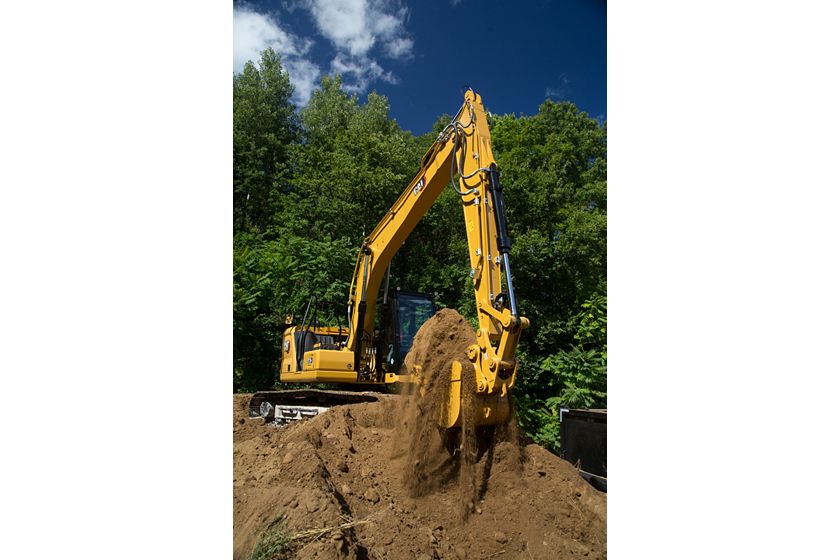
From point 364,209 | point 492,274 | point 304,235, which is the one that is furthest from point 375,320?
point 492,274

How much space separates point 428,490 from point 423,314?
3.20m

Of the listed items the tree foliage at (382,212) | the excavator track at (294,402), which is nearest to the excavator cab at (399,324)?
the excavator track at (294,402)

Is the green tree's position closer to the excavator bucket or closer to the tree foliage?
the tree foliage

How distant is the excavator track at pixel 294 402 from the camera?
6337 millimetres

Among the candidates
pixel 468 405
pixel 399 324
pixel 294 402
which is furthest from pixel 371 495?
pixel 294 402

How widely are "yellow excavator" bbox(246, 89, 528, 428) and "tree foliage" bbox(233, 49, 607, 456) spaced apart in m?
0.31

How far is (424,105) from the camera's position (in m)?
A: 4.19

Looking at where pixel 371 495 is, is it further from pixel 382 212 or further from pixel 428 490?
pixel 382 212

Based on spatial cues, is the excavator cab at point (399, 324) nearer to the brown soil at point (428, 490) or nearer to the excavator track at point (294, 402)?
the excavator track at point (294, 402)

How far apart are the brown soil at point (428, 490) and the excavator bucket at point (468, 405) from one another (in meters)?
0.06

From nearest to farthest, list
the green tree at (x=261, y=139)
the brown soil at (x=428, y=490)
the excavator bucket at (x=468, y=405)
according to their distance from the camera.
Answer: the brown soil at (x=428, y=490) → the green tree at (x=261, y=139) → the excavator bucket at (x=468, y=405)

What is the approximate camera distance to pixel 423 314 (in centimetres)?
691

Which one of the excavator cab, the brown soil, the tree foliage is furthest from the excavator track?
the brown soil

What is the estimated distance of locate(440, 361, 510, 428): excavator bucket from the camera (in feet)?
12.7
